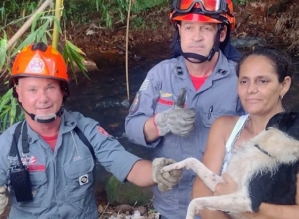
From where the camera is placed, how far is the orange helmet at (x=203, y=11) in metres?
3.12

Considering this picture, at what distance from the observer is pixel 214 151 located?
2.84m

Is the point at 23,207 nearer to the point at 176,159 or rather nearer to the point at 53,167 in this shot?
the point at 53,167

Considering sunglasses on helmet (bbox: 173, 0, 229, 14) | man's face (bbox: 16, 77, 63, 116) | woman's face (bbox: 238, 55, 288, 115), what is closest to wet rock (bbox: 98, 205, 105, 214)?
man's face (bbox: 16, 77, 63, 116)

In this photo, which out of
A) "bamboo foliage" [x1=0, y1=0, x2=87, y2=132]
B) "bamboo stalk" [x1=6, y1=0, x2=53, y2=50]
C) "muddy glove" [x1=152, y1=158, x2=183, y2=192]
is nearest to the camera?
"muddy glove" [x1=152, y1=158, x2=183, y2=192]

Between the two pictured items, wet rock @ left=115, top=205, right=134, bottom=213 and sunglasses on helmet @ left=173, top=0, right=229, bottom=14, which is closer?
sunglasses on helmet @ left=173, top=0, right=229, bottom=14

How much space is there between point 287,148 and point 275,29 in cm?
913

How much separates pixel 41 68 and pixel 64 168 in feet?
2.09

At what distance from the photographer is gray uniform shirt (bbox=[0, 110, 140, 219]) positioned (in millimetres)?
3090

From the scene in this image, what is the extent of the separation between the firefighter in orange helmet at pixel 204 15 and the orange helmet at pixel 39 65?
2.54ft

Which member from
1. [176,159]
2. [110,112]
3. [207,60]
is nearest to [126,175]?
[176,159]

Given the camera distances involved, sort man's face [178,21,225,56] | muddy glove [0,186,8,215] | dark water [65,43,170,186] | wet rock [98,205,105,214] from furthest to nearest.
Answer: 1. dark water [65,43,170,186]
2. wet rock [98,205,105,214]
3. man's face [178,21,225,56]
4. muddy glove [0,186,8,215]

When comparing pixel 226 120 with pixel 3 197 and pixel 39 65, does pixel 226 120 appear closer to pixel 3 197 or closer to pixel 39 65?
pixel 39 65

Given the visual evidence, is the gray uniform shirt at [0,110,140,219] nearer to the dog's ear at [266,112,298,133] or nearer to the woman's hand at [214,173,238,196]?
the woman's hand at [214,173,238,196]

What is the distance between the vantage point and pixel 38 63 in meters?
3.10
